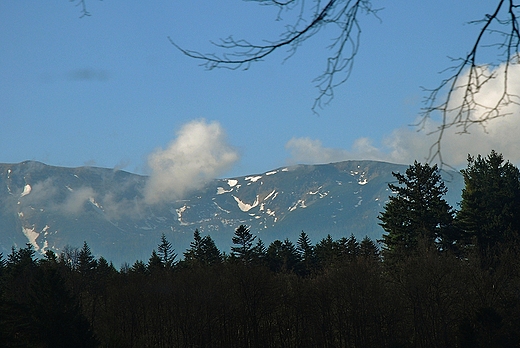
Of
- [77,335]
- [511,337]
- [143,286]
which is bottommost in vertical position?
[511,337]

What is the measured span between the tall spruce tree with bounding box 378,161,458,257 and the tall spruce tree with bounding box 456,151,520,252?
5.48ft

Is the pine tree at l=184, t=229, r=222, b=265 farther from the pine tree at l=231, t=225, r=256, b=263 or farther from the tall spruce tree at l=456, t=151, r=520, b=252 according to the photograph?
the tall spruce tree at l=456, t=151, r=520, b=252

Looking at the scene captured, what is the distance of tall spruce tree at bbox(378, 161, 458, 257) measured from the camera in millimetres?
63781

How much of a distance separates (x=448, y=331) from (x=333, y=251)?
3531cm

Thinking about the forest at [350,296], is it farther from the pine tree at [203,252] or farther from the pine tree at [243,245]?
the pine tree at [243,245]

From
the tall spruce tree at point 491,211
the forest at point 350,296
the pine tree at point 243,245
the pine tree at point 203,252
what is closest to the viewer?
the forest at point 350,296

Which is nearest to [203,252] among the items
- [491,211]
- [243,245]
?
[243,245]

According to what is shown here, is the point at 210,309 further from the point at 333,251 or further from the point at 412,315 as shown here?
the point at 333,251

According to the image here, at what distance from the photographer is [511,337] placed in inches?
1344

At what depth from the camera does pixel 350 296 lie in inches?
1983

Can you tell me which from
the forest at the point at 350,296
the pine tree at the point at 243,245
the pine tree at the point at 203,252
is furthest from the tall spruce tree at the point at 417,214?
the pine tree at the point at 203,252

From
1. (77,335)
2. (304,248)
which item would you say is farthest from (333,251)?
(77,335)

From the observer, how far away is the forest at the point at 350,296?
136 feet

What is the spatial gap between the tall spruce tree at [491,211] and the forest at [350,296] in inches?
4.8
